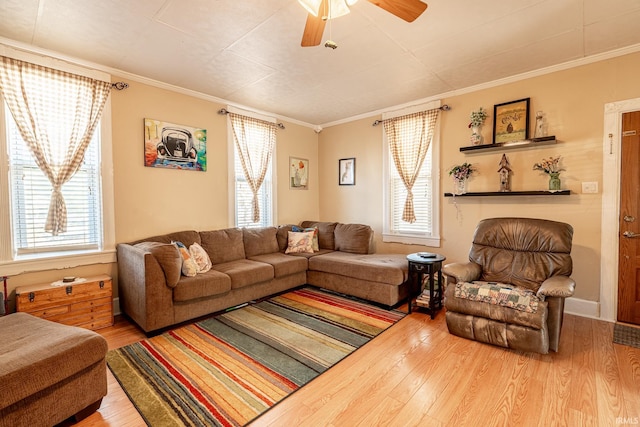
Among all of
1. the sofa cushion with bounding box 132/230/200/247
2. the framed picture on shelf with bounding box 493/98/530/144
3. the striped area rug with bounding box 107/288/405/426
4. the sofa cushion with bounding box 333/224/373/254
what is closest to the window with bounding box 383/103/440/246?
the sofa cushion with bounding box 333/224/373/254

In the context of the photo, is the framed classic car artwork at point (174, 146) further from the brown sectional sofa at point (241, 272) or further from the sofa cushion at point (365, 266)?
the sofa cushion at point (365, 266)

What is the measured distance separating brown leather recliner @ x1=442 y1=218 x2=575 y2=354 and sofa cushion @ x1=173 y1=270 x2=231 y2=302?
224 centimetres

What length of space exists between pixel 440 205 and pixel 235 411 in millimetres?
3401

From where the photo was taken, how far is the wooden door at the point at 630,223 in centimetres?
284

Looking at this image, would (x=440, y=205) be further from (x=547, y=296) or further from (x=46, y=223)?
(x=46, y=223)

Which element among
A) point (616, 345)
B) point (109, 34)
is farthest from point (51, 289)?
point (616, 345)

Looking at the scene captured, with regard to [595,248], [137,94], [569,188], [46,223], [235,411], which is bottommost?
[235,411]

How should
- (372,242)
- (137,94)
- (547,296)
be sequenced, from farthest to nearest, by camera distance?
(372,242), (137,94), (547,296)

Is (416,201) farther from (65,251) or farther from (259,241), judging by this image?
(65,251)

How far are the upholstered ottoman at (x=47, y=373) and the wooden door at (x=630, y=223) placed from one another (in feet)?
14.6

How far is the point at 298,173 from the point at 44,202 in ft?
11.0

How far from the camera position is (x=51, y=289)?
2.63m

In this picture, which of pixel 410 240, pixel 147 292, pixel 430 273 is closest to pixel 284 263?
pixel 147 292

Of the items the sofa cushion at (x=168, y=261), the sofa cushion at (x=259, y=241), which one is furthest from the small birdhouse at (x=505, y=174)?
the sofa cushion at (x=168, y=261)
